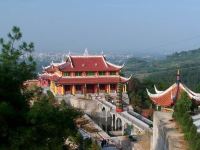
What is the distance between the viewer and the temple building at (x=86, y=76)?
39.5 m

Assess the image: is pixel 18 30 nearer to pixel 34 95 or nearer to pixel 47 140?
pixel 34 95

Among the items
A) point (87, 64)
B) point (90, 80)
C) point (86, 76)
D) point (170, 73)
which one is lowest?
point (170, 73)

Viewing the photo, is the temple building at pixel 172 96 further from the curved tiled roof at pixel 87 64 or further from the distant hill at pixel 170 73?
the distant hill at pixel 170 73

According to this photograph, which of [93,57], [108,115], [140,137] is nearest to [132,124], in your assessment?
[140,137]

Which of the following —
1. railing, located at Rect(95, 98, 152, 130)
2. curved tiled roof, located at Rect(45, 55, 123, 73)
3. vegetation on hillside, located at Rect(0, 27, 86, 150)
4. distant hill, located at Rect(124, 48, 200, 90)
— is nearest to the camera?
vegetation on hillside, located at Rect(0, 27, 86, 150)

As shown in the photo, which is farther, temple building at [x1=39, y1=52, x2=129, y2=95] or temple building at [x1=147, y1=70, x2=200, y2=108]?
temple building at [x1=39, y1=52, x2=129, y2=95]

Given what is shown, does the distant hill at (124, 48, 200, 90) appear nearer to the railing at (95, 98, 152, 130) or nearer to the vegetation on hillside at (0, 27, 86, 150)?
the railing at (95, 98, 152, 130)

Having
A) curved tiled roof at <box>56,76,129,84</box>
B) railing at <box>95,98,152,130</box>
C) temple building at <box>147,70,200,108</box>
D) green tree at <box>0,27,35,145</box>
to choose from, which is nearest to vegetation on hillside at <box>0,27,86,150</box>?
green tree at <box>0,27,35,145</box>

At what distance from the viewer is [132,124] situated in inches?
1148

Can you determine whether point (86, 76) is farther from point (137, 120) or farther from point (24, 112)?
point (24, 112)

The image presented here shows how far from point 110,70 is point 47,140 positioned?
97.3 ft

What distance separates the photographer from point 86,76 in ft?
131

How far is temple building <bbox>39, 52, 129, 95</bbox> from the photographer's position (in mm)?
39469

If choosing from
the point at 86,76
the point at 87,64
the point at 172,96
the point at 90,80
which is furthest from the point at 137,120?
the point at 87,64
